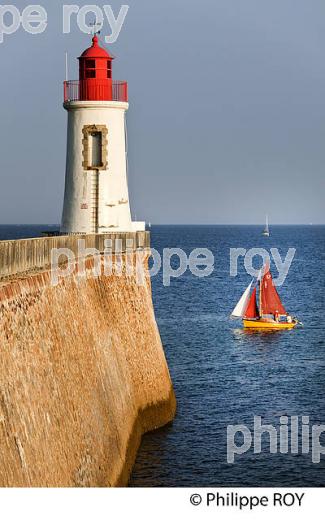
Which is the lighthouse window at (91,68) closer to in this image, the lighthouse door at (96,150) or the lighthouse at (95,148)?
the lighthouse at (95,148)

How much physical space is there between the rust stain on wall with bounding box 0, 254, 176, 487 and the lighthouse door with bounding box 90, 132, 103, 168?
5331 mm

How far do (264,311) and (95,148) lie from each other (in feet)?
103

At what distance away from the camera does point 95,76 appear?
37.2 m

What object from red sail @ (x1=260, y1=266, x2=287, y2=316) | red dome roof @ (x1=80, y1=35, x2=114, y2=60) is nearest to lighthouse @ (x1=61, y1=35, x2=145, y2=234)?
red dome roof @ (x1=80, y1=35, x2=114, y2=60)

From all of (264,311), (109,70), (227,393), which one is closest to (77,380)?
(227,393)

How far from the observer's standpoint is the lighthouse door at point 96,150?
3753 cm

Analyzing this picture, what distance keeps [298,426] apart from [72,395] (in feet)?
43.3

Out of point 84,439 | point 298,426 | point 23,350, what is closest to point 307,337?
point 298,426

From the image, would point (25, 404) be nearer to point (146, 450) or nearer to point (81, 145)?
point (146, 450)

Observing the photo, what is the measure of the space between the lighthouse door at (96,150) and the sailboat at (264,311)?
26.7m

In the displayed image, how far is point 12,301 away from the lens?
1977cm

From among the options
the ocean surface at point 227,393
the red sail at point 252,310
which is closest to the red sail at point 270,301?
the red sail at point 252,310

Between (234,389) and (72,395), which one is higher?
(72,395)

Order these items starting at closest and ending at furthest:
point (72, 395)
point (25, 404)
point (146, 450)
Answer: point (25, 404)
point (72, 395)
point (146, 450)
